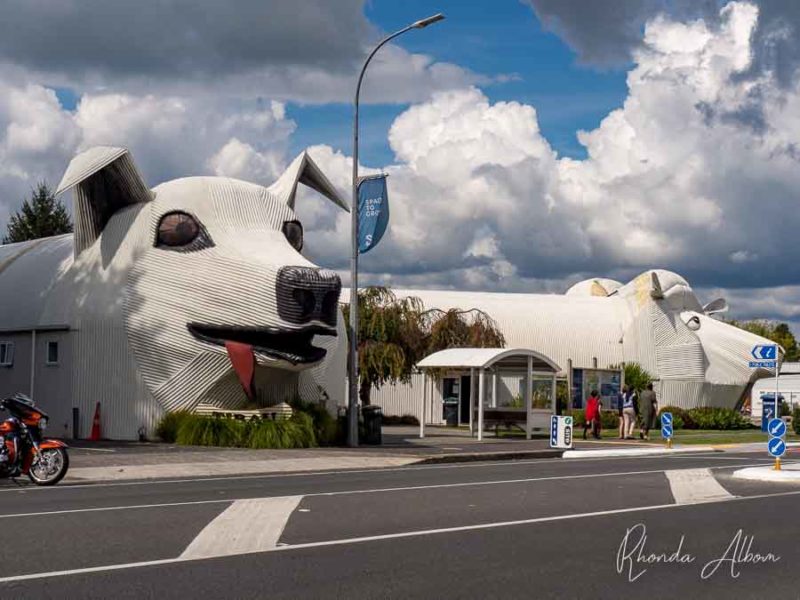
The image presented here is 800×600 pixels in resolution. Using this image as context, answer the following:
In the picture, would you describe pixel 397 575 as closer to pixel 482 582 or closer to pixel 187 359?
pixel 482 582

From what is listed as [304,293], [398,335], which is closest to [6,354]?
[304,293]

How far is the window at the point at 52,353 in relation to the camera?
2702 cm

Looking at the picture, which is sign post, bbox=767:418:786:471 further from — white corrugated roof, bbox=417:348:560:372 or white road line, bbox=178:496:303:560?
white corrugated roof, bbox=417:348:560:372

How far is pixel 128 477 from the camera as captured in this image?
18.0 metres

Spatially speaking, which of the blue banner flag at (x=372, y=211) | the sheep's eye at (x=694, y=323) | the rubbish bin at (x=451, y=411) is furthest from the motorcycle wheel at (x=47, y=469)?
the sheep's eye at (x=694, y=323)

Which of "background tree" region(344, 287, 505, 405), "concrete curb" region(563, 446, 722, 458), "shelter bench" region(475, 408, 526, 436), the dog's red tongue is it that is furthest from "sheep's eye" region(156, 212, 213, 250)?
"background tree" region(344, 287, 505, 405)

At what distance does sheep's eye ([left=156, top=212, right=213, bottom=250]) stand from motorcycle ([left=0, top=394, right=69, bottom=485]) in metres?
8.60

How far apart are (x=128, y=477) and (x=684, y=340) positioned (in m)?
36.1

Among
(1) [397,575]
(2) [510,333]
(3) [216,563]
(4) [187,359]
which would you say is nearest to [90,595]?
(3) [216,563]

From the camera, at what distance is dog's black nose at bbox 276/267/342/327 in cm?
2323

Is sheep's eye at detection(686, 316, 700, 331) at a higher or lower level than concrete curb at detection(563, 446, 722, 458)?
higher

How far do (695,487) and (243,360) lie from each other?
33.6 ft

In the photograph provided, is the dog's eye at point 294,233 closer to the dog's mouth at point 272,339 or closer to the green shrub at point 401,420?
the dog's mouth at point 272,339

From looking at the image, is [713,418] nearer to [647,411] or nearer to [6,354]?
[647,411]
